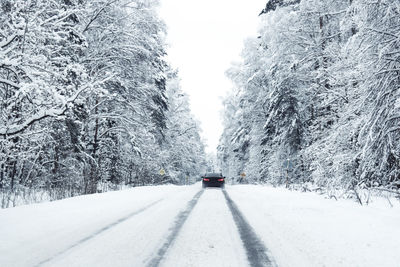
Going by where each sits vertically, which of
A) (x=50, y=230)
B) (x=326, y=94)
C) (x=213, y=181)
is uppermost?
(x=326, y=94)

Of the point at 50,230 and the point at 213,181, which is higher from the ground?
the point at 213,181

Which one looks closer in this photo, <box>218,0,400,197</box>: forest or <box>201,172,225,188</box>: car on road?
<box>218,0,400,197</box>: forest

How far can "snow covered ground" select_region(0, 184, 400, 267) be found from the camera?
10.1ft

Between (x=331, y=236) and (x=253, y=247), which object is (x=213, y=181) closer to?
(x=331, y=236)

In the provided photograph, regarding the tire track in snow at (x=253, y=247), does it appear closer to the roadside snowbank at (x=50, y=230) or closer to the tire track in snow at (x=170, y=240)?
the tire track in snow at (x=170, y=240)

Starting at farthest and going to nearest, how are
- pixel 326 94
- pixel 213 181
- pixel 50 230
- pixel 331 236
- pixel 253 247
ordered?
pixel 213 181, pixel 326 94, pixel 50 230, pixel 331 236, pixel 253 247

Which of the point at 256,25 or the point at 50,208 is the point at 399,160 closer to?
the point at 50,208

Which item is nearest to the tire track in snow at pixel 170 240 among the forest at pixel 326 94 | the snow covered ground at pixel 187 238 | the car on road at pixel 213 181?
the snow covered ground at pixel 187 238

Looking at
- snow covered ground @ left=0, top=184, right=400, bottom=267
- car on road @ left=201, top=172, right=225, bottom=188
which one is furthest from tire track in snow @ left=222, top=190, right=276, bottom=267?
car on road @ left=201, top=172, right=225, bottom=188

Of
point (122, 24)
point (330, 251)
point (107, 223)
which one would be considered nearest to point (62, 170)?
point (122, 24)

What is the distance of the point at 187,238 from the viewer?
3998 mm

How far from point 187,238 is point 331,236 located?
6.90ft

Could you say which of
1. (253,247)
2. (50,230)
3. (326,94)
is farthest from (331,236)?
(326,94)

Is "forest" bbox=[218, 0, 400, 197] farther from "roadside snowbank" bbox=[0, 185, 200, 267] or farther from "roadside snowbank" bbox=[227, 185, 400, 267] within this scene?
"roadside snowbank" bbox=[0, 185, 200, 267]
